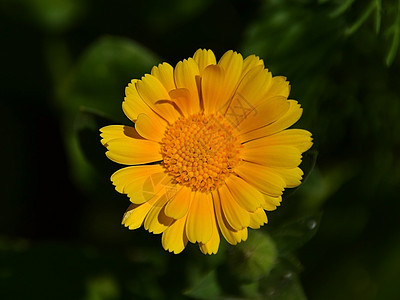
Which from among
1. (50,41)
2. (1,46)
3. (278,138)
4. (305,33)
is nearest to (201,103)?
(278,138)

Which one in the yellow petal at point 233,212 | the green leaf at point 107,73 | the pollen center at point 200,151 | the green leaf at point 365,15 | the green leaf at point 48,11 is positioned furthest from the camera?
the green leaf at point 48,11

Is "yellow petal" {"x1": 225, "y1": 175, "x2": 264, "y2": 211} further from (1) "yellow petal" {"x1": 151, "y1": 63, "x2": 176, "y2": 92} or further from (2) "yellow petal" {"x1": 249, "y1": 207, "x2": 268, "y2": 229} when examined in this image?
(1) "yellow petal" {"x1": 151, "y1": 63, "x2": 176, "y2": 92}

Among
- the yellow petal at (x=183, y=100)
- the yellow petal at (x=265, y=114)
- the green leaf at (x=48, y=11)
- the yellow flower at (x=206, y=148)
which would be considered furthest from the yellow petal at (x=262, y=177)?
the green leaf at (x=48, y=11)

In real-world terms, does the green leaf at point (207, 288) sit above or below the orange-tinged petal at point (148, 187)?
below

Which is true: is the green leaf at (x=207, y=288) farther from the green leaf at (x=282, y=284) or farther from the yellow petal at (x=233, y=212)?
the yellow petal at (x=233, y=212)

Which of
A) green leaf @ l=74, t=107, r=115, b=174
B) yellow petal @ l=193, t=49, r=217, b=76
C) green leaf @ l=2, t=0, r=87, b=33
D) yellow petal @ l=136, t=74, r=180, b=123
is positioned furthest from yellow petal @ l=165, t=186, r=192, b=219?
green leaf @ l=2, t=0, r=87, b=33

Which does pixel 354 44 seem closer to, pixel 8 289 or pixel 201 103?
pixel 201 103

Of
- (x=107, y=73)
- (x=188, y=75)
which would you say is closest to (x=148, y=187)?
(x=188, y=75)
